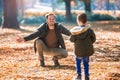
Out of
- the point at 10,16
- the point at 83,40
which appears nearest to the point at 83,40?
the point at 83,40

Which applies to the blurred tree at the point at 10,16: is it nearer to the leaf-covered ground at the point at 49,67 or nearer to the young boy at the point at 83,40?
the leaf-covered ground at the point at 49,67

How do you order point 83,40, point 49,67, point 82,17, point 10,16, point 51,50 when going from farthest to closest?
point 10,16, point 49,67, point 51,50, point 83,40, point 82,17

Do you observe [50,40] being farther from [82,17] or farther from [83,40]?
[82,17]

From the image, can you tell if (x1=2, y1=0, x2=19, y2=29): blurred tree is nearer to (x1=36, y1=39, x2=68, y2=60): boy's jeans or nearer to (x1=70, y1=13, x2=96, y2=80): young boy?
(x1=36, y1=39, x2=68, y2=60): boy's jeans

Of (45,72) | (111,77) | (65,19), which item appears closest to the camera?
(111,77)

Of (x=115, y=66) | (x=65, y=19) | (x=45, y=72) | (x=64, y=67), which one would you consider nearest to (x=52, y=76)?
(x=45, y=72)

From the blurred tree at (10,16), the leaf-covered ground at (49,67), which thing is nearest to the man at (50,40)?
the leaf-covered ground at (49,67)

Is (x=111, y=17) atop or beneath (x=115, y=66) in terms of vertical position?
beneath

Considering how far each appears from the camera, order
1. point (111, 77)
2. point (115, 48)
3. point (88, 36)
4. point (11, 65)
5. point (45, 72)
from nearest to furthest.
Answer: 1. point (88, 36)
2. point (111, 77)
3. point (45, 72)
4. point (11, 65)
5. point (115, 48)

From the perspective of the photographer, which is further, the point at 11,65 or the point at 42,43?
the point at 11,65

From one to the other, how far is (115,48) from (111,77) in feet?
22.8

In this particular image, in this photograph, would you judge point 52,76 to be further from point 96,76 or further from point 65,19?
point 65,19

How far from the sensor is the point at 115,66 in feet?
37.3

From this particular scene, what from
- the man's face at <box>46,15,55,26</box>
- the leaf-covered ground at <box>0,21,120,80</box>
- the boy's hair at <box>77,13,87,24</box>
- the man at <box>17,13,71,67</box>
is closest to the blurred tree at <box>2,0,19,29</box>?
the leaf-covered ground at <box>0,21,120,80</box>
